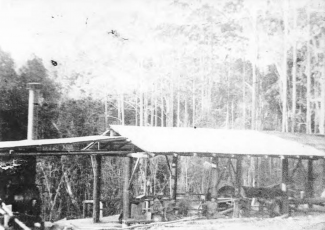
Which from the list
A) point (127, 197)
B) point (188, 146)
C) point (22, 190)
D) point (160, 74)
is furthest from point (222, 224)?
point (160, 74)

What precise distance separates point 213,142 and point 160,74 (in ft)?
48.9

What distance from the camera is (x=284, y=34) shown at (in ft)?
71.5

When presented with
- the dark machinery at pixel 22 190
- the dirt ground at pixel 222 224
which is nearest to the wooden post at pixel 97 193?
the dirt ground at pixel 222 224

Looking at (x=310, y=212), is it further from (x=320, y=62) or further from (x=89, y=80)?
(x=89, y=80)

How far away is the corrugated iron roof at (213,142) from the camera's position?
11578 mm

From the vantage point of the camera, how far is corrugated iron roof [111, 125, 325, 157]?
38.0 ft

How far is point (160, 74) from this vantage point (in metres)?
27.1

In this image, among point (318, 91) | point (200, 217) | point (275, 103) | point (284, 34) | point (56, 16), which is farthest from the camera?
point (275, 103)

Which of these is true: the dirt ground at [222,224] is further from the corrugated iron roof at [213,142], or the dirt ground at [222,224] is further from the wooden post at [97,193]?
the corrugated iron roof at [213,142]

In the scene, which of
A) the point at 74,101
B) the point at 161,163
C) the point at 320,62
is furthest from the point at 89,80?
the point at 320,62

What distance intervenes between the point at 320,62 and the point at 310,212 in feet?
37.2

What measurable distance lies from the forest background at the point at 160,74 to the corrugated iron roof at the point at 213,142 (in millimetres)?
4535

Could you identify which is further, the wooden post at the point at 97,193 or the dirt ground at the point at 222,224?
the wooden post at the point at 97,193

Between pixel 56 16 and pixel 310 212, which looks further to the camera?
pixel 56 16
